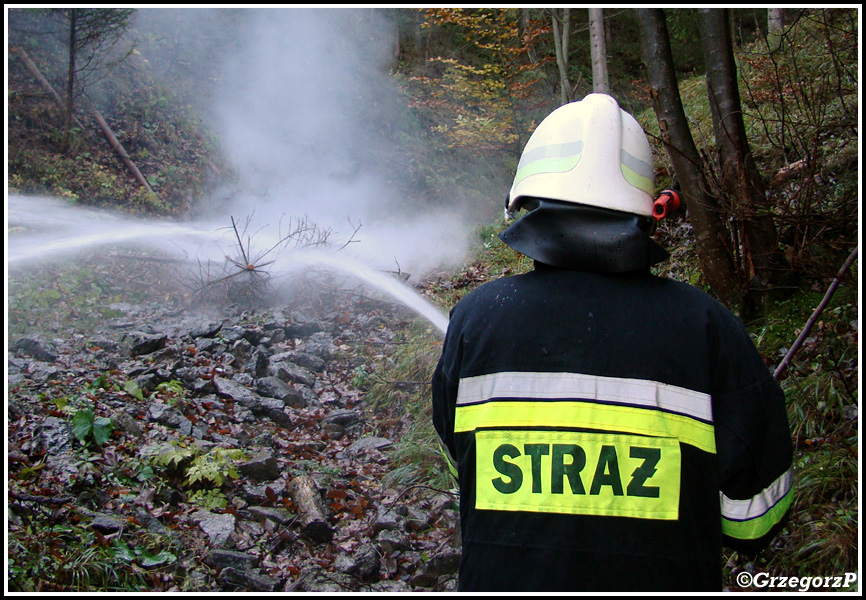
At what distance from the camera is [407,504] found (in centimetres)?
425

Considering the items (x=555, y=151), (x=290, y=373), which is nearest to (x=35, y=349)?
(x=290, y=373)

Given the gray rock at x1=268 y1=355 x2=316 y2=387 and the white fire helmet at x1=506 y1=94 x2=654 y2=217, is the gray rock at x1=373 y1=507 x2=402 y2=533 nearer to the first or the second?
the gray rock at x1=268 y1=355 x2=316 y2=387

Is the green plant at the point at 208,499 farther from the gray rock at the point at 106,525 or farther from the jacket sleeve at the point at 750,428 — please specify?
the jacket sleeve at the point at 750,428

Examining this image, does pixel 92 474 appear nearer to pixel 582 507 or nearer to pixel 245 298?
pixel 582 507

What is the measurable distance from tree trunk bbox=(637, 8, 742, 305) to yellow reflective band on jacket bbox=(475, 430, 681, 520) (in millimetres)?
3629

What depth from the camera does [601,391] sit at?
150 centimetres

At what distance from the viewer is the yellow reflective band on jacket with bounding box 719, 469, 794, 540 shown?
1.58 m

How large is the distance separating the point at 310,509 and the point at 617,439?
3.02 meters

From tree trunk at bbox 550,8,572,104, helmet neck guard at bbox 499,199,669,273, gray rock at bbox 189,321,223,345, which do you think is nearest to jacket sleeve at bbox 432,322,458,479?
helmet neck guard at bbox 499,199,669,273

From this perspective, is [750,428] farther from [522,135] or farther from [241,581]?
[522,135]

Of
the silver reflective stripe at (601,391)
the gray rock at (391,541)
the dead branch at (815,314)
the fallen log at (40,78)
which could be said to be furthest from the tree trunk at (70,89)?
the dead branch at (815,314)

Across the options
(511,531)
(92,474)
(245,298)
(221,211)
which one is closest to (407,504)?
(92,474)

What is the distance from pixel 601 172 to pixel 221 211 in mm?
11904

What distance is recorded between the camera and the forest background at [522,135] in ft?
12.6
